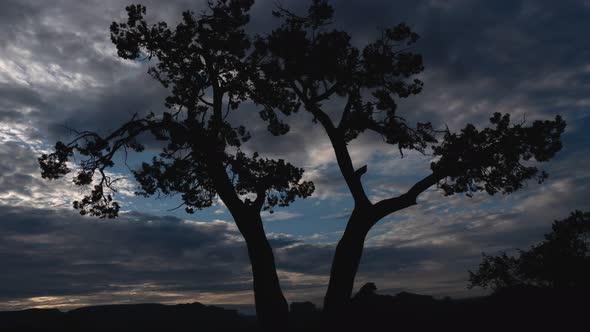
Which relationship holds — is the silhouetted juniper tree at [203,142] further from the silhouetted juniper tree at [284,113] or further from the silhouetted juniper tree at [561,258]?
the silhouetted juniper tree at [561,258]

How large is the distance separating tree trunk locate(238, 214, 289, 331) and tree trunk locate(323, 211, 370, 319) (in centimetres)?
181

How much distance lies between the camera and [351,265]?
1672cm

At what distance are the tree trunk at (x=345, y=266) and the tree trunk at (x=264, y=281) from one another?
1.81 m

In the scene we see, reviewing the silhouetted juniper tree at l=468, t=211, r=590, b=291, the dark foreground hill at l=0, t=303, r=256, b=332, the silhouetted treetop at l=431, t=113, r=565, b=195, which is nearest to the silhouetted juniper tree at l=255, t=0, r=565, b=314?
the silhouetted treetop at l=431, t=113, r=565, b=195

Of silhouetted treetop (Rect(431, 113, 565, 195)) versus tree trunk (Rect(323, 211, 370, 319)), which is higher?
silhouetted treetop (Rect(431, 113, 565, 195))

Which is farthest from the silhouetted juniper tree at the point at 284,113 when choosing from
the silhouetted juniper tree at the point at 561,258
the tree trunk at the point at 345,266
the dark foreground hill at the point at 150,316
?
the dark foreground hill at the point at 150,316

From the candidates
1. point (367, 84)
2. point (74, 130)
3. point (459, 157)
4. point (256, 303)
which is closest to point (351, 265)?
point (256, 303)

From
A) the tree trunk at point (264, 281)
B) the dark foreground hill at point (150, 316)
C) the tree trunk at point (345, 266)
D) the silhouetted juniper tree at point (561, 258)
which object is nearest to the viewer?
the tree trunk at point (345, 266)

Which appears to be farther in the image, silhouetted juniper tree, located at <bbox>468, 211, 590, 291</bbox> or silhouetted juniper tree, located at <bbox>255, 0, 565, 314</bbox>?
silhouetted juniper tree, located at <bbox>468, 211, 590, 291</bbox>

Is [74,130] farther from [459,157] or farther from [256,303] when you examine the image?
[459,157]

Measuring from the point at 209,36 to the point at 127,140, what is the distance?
5.75m

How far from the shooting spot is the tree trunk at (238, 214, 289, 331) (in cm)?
1688

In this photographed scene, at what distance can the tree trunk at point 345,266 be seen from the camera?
1656 cm

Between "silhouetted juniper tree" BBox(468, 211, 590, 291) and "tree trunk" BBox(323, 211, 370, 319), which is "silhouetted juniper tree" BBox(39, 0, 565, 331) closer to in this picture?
"tree trunk" BBox(323, 211, 370, 319)
